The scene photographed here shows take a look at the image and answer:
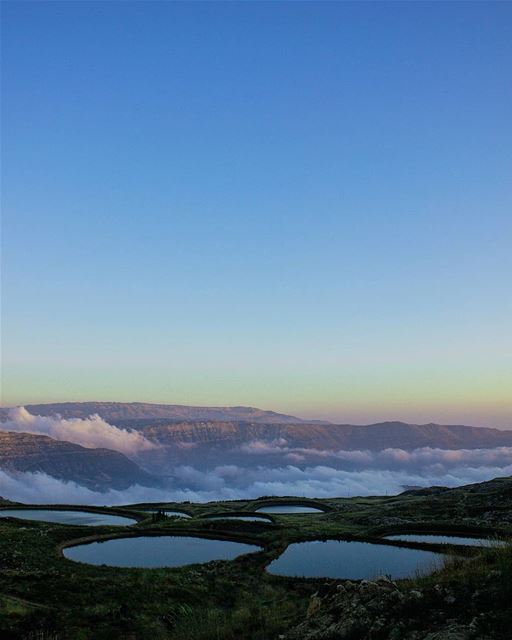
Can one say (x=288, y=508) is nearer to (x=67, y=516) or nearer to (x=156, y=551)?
(x=67, y=516)

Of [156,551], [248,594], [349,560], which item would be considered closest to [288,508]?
[156,551]

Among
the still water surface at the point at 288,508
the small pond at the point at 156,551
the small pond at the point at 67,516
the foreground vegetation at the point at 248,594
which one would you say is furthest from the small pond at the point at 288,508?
the small pond at the point at 156,551

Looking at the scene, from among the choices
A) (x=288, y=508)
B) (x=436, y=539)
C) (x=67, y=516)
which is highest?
(x=436, y=539)

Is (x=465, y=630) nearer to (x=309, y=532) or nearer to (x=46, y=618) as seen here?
(x=46, y=618)

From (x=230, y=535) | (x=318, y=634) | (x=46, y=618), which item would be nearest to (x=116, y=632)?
(x=46, y=618)

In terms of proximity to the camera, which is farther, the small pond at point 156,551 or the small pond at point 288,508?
the small pond at point 288,508

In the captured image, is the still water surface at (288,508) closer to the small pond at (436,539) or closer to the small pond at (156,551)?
the small pond at (156,551)
